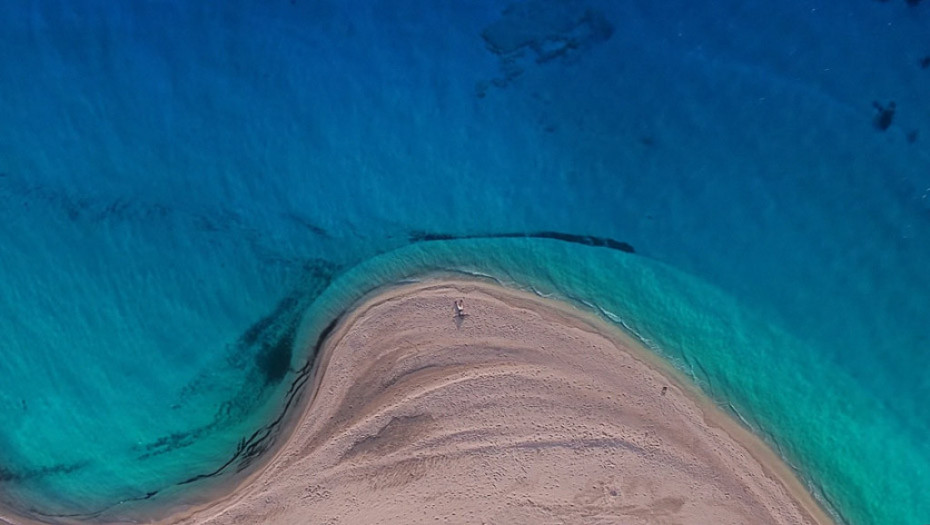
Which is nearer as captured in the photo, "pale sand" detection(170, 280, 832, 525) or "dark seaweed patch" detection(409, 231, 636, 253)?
"pale sand" detection(170, 280, 832, 525)

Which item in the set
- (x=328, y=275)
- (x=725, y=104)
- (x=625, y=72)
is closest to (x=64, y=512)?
(x=328, y=275)

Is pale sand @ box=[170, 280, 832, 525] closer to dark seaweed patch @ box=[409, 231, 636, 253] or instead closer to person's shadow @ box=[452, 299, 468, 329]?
person's shadow @ box=[452, 299, 468, 329]

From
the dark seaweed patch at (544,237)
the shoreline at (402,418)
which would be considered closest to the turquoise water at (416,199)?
the dark seaweed patch at (544,237)

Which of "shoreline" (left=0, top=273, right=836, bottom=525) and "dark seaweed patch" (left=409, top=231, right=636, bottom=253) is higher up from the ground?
"dark seaweed patch" (left=409, top=231, right=636, bottom=253)

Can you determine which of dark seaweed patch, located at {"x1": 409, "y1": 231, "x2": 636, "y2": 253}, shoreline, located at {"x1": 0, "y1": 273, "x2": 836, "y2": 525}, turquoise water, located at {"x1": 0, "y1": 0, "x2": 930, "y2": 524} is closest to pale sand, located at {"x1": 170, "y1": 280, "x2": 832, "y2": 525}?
shoreline, located at {"x1": 0, "y1": 273, "x2": 836, "y2": 525}

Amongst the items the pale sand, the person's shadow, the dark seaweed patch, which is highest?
the dark seaweed patch

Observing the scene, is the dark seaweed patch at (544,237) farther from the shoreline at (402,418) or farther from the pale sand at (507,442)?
the pale sand at (507,442)

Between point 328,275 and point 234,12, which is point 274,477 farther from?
point 234,12

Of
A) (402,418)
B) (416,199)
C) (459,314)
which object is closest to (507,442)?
(402,418)
